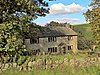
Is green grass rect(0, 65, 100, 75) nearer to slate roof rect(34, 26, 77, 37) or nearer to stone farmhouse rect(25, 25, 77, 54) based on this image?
stone farmhouse rect(25, 25, 77, 54)

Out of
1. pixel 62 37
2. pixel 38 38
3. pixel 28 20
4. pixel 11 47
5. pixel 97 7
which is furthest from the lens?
pixel 62 37

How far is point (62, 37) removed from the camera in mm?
66250

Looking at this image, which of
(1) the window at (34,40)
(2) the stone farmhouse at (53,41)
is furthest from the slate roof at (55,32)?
(1) the window at (34,40)

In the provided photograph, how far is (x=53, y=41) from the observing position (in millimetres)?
64250

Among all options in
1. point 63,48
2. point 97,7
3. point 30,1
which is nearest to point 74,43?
point 63,48

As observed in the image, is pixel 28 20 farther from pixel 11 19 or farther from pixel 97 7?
pixel 97 7

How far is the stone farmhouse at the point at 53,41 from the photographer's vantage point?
5978 centimetres

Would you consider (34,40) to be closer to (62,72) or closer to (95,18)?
(95,18)

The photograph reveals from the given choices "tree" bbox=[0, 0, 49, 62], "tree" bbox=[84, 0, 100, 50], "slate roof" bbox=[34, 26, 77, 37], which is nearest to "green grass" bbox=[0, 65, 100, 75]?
"tree" bbox=[0, 0, 49, 62]

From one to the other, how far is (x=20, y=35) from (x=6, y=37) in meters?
2.49

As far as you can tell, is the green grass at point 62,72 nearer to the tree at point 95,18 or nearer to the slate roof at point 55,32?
the tree at point 95,18

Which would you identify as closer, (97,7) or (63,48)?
(97,7)

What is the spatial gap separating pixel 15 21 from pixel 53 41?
37.1 metres

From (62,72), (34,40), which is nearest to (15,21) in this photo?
(62,72)
